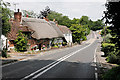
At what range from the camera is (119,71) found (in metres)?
10.2

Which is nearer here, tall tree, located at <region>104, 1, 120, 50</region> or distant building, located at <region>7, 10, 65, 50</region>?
tall tree, located at <region>104, 1, 120, 50</region>

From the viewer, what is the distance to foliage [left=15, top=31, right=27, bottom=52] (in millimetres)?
36497

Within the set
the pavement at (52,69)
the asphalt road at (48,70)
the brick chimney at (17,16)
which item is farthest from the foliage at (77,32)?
the asphalt road at (48,70)

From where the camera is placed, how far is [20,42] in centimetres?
3641

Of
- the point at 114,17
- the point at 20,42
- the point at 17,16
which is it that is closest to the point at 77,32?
the point at 17,16

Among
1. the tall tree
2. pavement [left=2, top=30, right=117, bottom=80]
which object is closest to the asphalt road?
pavement [left=2, top=30, right=117, bottom=80]

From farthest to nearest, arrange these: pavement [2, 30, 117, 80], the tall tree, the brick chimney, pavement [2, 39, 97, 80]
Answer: the brick chimney
pavement [2, 30, 117, 80]
pavement [2, 39, 97, 80]
the tall tree

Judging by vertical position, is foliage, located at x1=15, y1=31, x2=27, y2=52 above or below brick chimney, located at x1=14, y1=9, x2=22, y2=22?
below

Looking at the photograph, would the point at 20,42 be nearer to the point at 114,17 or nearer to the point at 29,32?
the point at 29,32

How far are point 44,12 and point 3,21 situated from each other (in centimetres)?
10911

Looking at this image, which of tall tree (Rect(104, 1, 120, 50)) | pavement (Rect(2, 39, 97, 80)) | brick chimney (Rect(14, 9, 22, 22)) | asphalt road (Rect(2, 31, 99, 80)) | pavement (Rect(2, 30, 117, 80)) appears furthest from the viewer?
brick chimney (Rect(14, 9, 22, 22))

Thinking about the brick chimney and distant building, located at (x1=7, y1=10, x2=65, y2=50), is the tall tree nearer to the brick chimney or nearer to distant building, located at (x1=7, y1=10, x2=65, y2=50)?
distant building, located at (x1=7, y1=10, x2=65, y2=50)

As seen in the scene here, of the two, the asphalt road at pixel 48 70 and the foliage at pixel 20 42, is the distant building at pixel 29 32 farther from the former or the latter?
the asphalt road at pixel 48 70

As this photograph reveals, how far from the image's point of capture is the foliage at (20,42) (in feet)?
120
